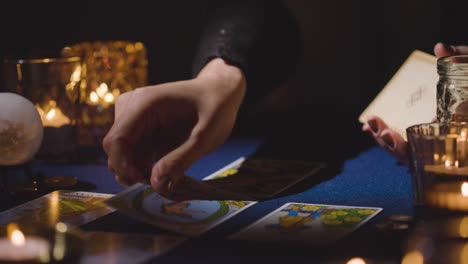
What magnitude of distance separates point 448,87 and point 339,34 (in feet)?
3.08

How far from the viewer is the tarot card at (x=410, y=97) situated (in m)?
1.28

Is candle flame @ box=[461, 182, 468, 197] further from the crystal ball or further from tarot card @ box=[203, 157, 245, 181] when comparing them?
the crystal ball

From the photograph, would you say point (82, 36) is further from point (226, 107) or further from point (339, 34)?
point (226, 107)

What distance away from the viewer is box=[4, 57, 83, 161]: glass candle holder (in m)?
1.42

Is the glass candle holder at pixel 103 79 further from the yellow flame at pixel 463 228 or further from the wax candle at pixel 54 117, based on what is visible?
the yellow flame at pixel 463 228

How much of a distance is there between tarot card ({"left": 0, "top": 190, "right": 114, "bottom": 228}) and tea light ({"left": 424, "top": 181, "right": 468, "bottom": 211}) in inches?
18.3

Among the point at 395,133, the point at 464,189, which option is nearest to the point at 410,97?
the point at 395,133

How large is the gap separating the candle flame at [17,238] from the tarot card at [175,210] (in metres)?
0.17

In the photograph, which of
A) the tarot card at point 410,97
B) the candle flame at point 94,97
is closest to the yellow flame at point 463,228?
the tarot card at point 410,97

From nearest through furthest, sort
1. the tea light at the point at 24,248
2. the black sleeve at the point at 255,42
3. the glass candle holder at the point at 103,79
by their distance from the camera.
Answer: the tea light at the point at 24,248 → the black sleeve at the point at 255,42 → the glass candle holder at the point at 103,79

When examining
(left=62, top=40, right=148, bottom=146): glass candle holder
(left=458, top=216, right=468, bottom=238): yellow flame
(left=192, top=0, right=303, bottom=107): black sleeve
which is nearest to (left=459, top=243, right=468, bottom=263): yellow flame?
(left=458, top=216, right=468, bottom=238): yellow flame

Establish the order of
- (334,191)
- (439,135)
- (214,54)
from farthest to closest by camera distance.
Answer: (214,54) < (334,191) < (439,135)

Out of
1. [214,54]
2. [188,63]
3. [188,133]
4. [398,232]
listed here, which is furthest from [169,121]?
[188,63]

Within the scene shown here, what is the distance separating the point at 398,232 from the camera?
33.8 inches
